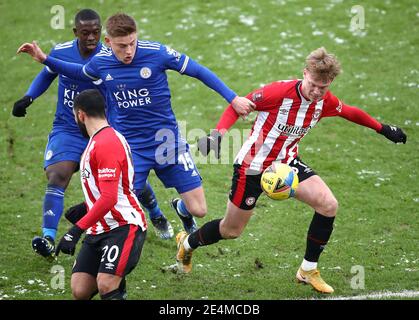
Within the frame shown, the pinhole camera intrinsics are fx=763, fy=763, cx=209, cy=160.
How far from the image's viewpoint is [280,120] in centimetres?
769

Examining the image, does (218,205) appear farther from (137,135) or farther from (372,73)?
(372,73)

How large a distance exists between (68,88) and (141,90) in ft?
4.38

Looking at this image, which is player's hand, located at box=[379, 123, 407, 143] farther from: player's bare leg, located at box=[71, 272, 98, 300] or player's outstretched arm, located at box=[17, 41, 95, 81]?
player's bare leg, located at box=[71, 272, 98, 300]

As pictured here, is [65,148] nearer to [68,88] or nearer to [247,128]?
[68,88]

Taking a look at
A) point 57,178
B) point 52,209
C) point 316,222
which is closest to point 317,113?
point 316,222

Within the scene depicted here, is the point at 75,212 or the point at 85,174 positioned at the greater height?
the point at 85,174

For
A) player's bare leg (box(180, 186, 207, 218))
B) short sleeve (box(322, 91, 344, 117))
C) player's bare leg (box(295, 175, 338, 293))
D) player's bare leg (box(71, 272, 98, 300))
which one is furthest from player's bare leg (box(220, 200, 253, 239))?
player's bare leg (box(71, 272, 98, 300))

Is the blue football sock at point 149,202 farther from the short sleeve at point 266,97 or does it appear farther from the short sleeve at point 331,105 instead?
the short sleeve at point 331,105

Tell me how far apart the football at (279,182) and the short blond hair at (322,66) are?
0.94 metres

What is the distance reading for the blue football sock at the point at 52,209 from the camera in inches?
338

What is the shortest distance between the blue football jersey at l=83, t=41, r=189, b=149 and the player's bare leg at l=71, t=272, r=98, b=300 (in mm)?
1927

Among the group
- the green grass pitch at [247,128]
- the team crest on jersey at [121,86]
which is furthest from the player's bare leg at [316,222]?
the team crest on jersey at [121,86]

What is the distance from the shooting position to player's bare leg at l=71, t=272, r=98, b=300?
259 inches
